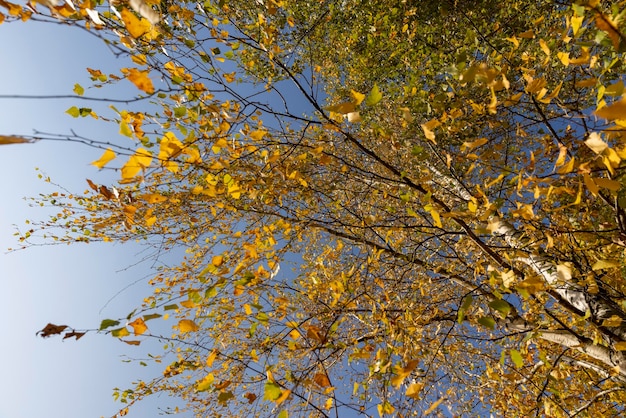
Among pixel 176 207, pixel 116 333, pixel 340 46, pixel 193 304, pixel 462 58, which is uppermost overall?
pixel 340 46

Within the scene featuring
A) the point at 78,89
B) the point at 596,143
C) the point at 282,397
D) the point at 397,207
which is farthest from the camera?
the point at 397,207

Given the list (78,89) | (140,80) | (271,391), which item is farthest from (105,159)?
(271,391)

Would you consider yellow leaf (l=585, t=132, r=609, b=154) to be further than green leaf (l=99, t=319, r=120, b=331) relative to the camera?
No

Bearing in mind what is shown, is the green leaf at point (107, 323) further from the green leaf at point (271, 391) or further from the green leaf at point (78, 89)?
the green leaf at point (78, 89)

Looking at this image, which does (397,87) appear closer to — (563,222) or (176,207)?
(563,222)

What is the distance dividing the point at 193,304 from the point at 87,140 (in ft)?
2.48

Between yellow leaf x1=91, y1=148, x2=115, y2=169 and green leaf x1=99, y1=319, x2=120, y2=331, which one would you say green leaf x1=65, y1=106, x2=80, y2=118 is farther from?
green leaf x1=99, y1=319, x2=120, y2=331

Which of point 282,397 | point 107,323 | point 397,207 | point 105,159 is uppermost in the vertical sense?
point 397,207

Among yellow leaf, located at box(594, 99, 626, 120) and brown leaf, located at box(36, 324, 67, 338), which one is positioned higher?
yellow leaf, located at box(594, 99, 626, 120)

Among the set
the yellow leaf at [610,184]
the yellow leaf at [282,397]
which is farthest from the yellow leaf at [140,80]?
the yellow leaf at [610,184]

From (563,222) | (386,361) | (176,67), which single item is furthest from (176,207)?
(563,222)

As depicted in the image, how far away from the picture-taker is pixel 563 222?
3.23 m

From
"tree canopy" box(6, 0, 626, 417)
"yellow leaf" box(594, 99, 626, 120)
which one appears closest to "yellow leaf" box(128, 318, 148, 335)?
"tree canopy" box(6, 0, 626, 417)

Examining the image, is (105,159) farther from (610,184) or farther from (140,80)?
(610,184)
